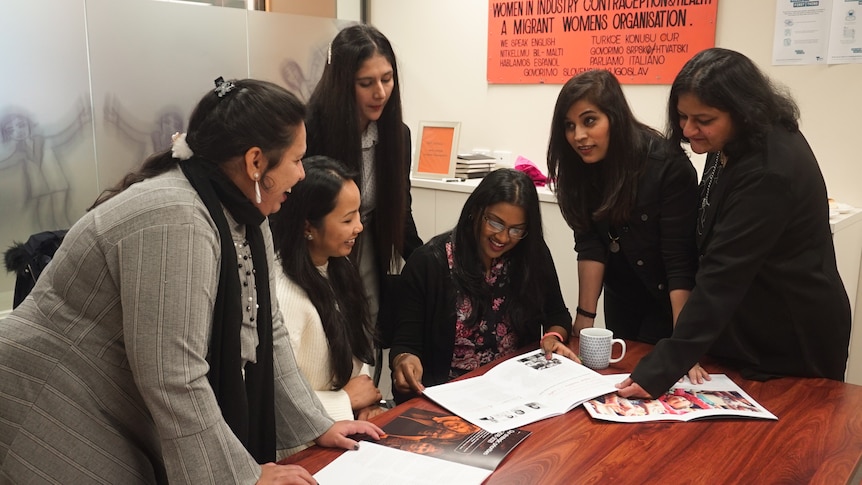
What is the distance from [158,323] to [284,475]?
333 mm

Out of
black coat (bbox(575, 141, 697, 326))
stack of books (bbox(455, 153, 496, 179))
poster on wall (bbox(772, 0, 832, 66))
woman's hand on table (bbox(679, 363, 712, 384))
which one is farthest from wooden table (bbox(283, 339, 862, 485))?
stack of books (bbox(455, 153, 496, 179))

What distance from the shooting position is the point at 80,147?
2.53 metres

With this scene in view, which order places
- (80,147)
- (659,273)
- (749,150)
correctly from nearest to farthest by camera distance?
(749,150), (659,273), (80,147)

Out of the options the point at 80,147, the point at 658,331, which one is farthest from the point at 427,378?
the point at 80,147

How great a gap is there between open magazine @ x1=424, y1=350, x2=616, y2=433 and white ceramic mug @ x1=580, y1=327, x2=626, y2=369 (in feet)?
0.12

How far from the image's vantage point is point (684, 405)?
4.95 ft

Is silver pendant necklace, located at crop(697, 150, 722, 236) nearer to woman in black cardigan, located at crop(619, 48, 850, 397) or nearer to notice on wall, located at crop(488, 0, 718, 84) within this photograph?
woman in black cardigan, located at crop(619, 48, 850, 397)

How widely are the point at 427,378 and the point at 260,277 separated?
0.81m

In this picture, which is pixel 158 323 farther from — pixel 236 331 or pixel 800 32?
pixel 800 32

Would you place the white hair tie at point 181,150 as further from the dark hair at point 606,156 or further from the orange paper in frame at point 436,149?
the orange paper in frame at point 436,149

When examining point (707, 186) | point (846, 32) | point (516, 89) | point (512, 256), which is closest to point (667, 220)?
point (707, 186)

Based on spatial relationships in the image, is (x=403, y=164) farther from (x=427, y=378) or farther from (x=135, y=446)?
(x=135, y=446)

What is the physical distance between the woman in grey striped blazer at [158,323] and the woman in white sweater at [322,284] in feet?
1.46

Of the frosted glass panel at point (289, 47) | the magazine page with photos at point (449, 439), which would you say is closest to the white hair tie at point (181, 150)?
the magazine page with photos at point (449, 439)
